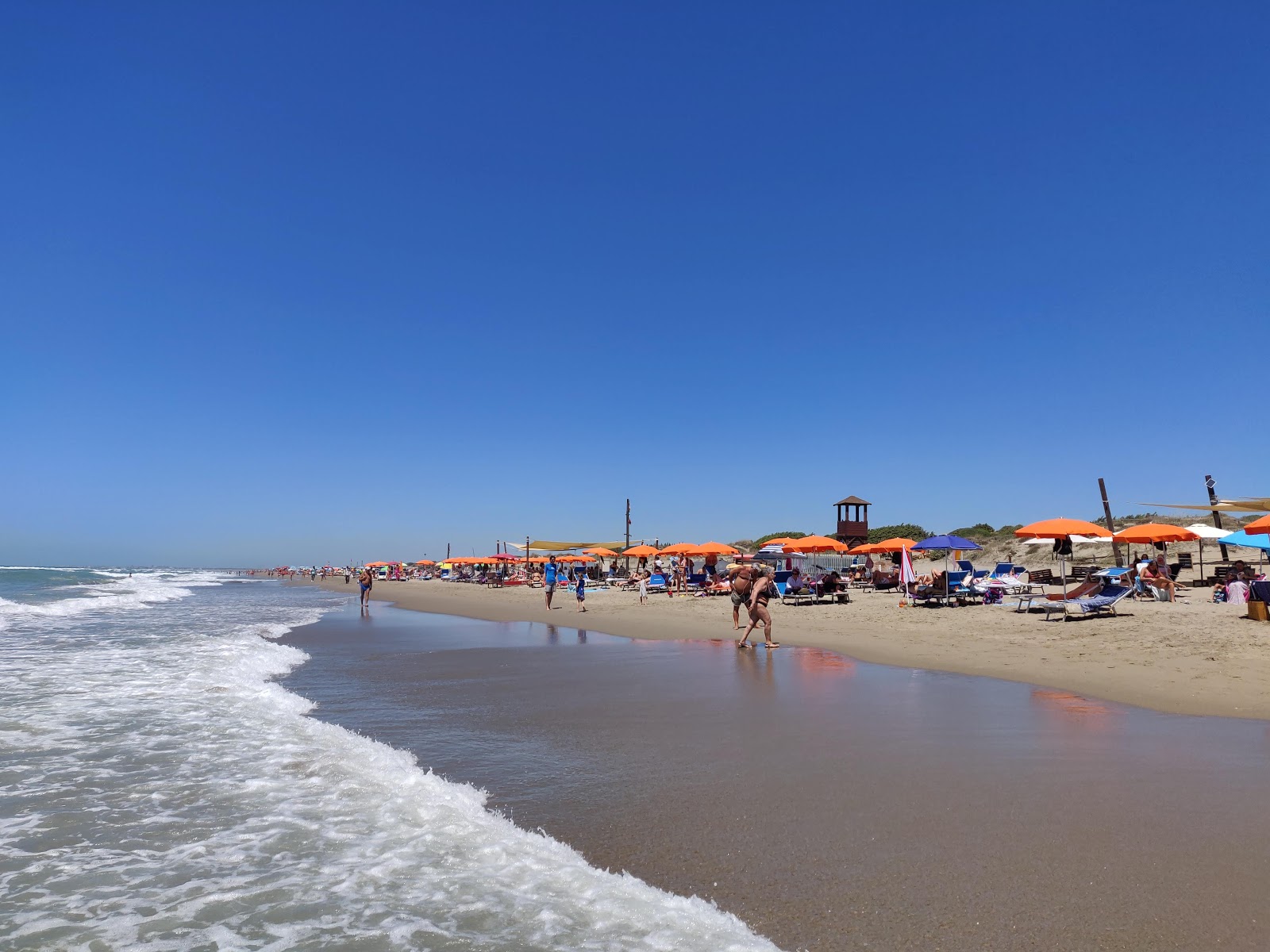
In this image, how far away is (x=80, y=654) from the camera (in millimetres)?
12312

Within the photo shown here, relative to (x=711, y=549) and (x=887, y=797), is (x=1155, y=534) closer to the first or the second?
(x=711, y=549)

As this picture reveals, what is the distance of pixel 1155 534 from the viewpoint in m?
20.9

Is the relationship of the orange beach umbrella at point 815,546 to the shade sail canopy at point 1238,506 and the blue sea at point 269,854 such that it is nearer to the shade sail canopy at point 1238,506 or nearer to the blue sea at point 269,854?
the shade sail canopy at point 1238,506

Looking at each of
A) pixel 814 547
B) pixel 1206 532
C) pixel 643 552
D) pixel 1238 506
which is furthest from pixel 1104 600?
pixel 643 552

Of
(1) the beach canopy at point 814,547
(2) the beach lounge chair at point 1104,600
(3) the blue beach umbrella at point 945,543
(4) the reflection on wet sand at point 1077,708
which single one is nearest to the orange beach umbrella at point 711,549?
(1) the beach canopy at point 814,547

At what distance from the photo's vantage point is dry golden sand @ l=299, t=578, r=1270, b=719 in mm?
7797

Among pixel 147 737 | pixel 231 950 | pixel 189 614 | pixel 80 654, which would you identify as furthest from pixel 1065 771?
pixel 189 614

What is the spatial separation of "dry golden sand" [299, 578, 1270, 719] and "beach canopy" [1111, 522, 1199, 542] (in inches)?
68.5

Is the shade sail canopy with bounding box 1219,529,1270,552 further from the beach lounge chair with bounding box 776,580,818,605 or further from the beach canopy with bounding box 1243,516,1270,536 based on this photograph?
the beach lounge chair with bounding box 776,580,818,605

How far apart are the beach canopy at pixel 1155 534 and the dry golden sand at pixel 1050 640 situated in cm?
174

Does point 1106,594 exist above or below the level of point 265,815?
above

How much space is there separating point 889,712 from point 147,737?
6824mm

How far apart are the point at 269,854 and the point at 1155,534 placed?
78.2 ft

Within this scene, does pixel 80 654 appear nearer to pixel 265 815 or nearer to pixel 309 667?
pixel 309 667
